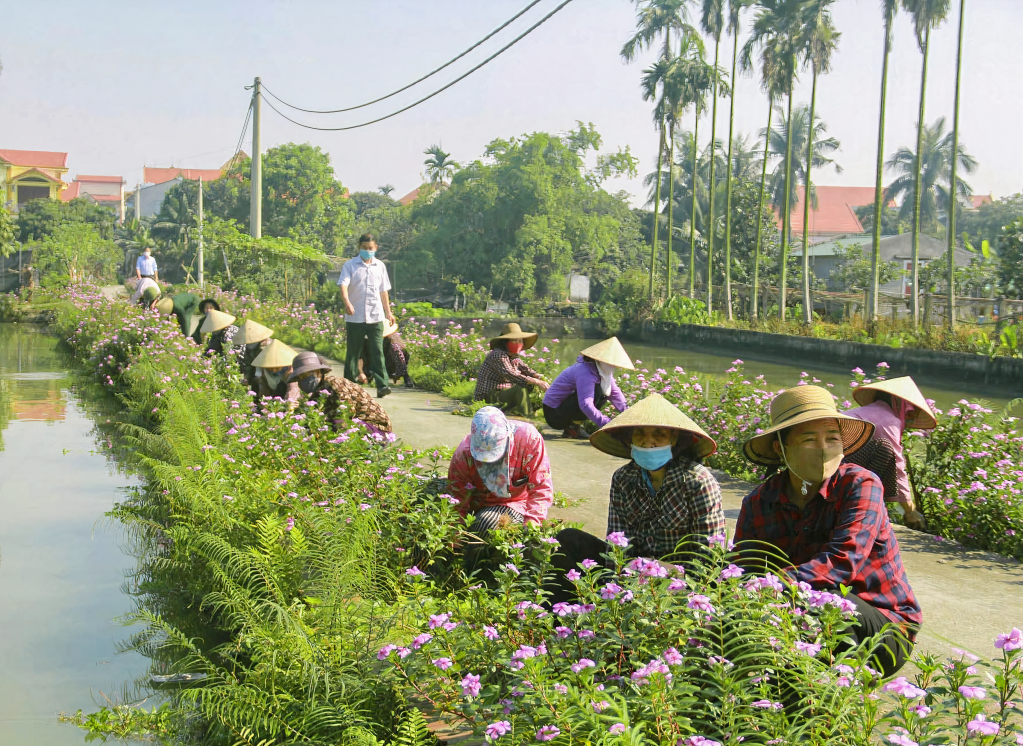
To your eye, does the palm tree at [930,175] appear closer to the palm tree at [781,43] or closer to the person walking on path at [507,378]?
the palm tree at [781,43]

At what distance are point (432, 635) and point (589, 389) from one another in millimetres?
5479

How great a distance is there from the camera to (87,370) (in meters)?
17.2

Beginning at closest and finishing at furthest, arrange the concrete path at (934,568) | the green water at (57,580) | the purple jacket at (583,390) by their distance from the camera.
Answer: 1. the concrete path at (934,568)
2. the green water at (57,580)
3. the purple jacket at (583,390)

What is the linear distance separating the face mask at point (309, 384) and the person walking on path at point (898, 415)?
14.1ft

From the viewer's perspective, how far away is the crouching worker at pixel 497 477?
16.4 ft

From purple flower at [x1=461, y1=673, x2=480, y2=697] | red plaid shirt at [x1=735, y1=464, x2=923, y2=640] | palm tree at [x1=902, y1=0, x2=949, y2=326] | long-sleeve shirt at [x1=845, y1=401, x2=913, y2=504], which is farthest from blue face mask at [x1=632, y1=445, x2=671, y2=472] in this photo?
palm tree at [x1=902, y1=0, x2=949, y2=326]

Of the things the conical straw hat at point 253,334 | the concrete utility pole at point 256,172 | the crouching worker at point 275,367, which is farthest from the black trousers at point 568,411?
the concrete utility pole at point 256,172

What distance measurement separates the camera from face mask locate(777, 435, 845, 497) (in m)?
3.65

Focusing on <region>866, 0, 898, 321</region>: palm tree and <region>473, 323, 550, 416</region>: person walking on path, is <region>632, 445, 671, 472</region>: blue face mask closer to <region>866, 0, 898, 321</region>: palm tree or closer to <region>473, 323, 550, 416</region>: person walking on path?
<region>473, 323, 550, 416</region>: person walking on path

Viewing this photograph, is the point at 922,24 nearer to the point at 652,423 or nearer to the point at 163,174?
the point at 652,423

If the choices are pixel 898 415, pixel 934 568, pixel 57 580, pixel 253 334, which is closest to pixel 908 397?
pixel 898 415

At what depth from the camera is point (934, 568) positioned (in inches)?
219

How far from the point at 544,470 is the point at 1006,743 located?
3228 millimetres

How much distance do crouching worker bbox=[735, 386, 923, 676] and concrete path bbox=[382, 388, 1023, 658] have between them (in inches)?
9.0
